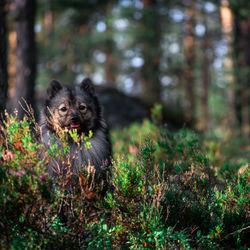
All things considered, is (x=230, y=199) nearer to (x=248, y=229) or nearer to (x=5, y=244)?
(x=248, y=229)

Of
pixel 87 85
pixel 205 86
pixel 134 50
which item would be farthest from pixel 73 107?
pixel 205 86

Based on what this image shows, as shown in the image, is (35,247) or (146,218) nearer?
(35,247)

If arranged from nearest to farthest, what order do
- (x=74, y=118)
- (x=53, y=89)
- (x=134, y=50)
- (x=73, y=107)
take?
(x=74, y=118)
(x=73, y=107)
(x=53, y=89)
(x=134, y=50)

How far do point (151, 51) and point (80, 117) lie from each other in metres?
10.9

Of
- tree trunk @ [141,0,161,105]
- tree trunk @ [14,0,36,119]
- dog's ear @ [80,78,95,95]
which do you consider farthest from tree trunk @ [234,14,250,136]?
dog's ear @ [80,78,95,95]

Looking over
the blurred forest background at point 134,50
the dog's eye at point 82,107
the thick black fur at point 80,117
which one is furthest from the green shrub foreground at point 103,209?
the blurred forest background at point 134,50

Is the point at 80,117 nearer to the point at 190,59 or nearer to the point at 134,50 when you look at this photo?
the point at 134,50

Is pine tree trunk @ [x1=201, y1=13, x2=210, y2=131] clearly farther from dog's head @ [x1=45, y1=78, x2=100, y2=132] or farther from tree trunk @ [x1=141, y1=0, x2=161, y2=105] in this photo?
dog's head @ [x1=45, y1=78, x2=100, y2=132]

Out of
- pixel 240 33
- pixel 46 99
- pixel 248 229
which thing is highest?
pixel 240 33

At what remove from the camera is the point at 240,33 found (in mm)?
13820

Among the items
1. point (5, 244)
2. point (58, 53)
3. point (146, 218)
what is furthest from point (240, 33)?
point (5, 244)

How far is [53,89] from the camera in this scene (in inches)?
194

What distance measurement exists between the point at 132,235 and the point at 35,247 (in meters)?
0.99

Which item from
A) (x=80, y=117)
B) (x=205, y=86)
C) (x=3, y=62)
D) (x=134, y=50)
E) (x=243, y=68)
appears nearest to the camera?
(x=80, y=117)
